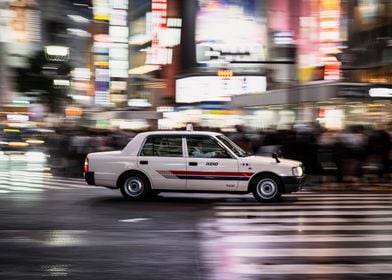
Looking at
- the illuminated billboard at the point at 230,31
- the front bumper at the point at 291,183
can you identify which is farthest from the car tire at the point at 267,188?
the illuminated billboard at the point at 230,31

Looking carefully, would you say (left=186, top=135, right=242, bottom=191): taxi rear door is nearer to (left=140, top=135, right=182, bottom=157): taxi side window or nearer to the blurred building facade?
(left=140, top=135, right=182, bottom=157): taxi side window

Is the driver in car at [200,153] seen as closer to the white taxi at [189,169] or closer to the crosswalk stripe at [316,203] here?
the white taxi at [189,169]

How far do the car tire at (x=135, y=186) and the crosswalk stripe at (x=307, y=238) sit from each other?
15.1ft

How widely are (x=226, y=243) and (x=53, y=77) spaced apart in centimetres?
4834

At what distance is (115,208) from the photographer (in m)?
12.4

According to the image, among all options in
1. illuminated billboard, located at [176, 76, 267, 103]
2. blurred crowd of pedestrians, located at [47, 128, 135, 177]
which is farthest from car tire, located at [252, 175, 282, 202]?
illuminated billboard, located at [176, 76, 267, 103]

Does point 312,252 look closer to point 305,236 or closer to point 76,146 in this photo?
point 305,236

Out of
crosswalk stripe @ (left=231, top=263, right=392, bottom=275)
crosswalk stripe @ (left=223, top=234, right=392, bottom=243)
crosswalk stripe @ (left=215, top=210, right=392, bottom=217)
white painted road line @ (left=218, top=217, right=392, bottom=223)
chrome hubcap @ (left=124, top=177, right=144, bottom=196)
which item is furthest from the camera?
chrome hubcap @ (left=124, top=177, right=144, bottom=196)

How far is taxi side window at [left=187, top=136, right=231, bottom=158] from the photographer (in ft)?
43.5

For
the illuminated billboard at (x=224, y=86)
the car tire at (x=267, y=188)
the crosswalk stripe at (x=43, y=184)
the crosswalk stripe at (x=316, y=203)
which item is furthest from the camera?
the illuminated billboard at (x=224, y=86)

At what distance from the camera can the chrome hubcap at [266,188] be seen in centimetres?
1320

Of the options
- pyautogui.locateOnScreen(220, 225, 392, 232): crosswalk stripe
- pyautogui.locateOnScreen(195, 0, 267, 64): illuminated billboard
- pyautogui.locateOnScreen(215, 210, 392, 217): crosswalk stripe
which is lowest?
pyautogui.locateOnScreen(215, 210, 392, 217): crosswalk stripe

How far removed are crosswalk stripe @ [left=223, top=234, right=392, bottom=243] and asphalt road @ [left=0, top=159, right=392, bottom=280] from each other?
1cm

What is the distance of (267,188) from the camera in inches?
521
